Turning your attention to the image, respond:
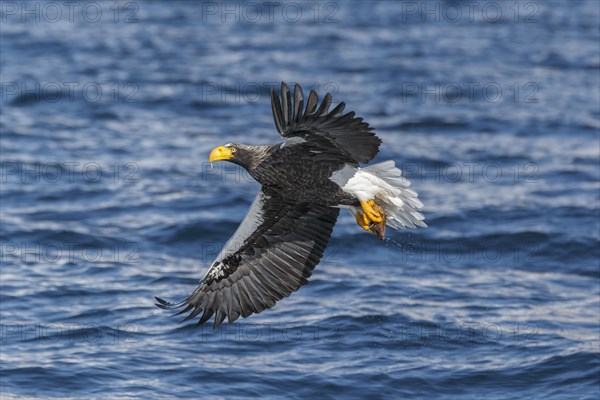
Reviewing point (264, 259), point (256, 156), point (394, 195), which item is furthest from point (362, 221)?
point (256, 156)

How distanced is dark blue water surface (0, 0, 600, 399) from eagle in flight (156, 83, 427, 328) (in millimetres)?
1044

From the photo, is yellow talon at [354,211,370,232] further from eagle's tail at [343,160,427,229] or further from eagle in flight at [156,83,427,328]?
eagle's tail at [343,160,427,229]

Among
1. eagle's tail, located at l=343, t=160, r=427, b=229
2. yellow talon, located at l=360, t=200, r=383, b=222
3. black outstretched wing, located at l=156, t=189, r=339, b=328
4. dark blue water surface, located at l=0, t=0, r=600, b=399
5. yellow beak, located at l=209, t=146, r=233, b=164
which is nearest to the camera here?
yellow beak, located at l=209, t=146, r=233, b=164

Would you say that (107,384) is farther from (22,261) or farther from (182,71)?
(182,71)

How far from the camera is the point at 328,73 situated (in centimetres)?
1955

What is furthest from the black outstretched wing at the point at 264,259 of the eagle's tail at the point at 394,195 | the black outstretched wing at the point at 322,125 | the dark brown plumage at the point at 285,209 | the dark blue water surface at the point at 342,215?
the black outstretched wing at the point at 322,125

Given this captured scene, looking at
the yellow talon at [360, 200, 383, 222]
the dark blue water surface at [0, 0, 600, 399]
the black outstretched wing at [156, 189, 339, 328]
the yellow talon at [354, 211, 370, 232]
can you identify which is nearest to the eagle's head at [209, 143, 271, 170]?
the black outstretched wing at [156, 189, 339, 328]

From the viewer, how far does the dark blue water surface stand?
10477 millimetres

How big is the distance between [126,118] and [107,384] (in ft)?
28.1

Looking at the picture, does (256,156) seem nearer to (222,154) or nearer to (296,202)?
(222,154)

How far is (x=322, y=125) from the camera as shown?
8.11 m

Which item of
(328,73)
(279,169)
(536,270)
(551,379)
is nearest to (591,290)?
(536,270)

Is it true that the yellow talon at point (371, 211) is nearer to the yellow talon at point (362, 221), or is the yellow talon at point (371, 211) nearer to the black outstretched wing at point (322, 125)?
the yellow talon at point (362, 221)

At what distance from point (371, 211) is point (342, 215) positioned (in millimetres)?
5384
